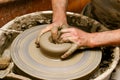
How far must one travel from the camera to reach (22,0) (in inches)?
91.9

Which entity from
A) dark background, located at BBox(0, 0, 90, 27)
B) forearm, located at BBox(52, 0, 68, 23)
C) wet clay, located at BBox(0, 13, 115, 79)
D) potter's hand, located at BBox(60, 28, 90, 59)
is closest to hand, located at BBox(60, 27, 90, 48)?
potter's hand, located at BBox(60, 28, 90, 59)

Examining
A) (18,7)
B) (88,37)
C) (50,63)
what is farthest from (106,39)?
(18,7)

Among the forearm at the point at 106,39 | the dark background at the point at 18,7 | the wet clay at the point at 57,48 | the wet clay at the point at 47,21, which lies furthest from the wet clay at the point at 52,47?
the dark background at the point at 18,7

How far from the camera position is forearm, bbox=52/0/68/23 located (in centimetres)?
169

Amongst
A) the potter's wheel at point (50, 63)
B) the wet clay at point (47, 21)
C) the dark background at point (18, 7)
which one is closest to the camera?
the potter's wheel at point (50, 63)

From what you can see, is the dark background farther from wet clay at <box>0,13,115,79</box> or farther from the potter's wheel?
the potter's wheel

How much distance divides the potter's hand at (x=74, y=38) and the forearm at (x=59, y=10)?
205 millimetres

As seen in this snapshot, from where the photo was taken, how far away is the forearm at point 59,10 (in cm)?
169

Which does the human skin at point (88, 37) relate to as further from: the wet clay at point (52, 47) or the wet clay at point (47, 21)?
the wet clay at point (47, 21)

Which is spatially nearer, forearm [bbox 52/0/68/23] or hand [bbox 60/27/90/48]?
hand [bbox 60/27/90/48]

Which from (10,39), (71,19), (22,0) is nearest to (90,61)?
(71,19)

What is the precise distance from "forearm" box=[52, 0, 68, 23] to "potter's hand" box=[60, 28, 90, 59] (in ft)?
0.67

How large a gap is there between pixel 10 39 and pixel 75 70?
619mm

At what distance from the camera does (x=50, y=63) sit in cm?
149
